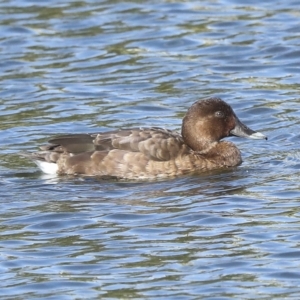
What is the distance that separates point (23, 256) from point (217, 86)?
21.1ft

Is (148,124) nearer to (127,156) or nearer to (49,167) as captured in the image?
(127,156)

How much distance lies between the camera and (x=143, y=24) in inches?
702

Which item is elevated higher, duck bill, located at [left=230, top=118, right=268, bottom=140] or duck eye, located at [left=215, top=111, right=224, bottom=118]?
duck eye, located at [left=215, top=111, right=224, bottom=118]

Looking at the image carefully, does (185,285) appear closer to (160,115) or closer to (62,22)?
(160,115)

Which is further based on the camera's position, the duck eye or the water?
the duck eye

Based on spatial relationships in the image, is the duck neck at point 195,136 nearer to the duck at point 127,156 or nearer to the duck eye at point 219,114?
the duck at point 127,156

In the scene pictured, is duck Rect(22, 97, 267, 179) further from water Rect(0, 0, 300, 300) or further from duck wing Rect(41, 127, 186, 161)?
water Rect(0, 0, 300, 300)

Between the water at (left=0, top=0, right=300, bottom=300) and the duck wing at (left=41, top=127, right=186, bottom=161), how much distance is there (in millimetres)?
378

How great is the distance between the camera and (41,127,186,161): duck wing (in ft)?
39.6

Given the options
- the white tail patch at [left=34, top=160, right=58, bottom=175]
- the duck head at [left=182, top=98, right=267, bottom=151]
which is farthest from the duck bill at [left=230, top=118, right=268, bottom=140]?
the white tail patch at [left=34, top=160, right=58, bottom=175]

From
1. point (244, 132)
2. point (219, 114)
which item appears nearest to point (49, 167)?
point (219, 114)

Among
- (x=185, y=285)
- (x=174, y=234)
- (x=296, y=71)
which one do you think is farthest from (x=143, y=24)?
(x=185, y=285)

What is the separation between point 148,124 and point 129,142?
187cm

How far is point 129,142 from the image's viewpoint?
1208 cm
